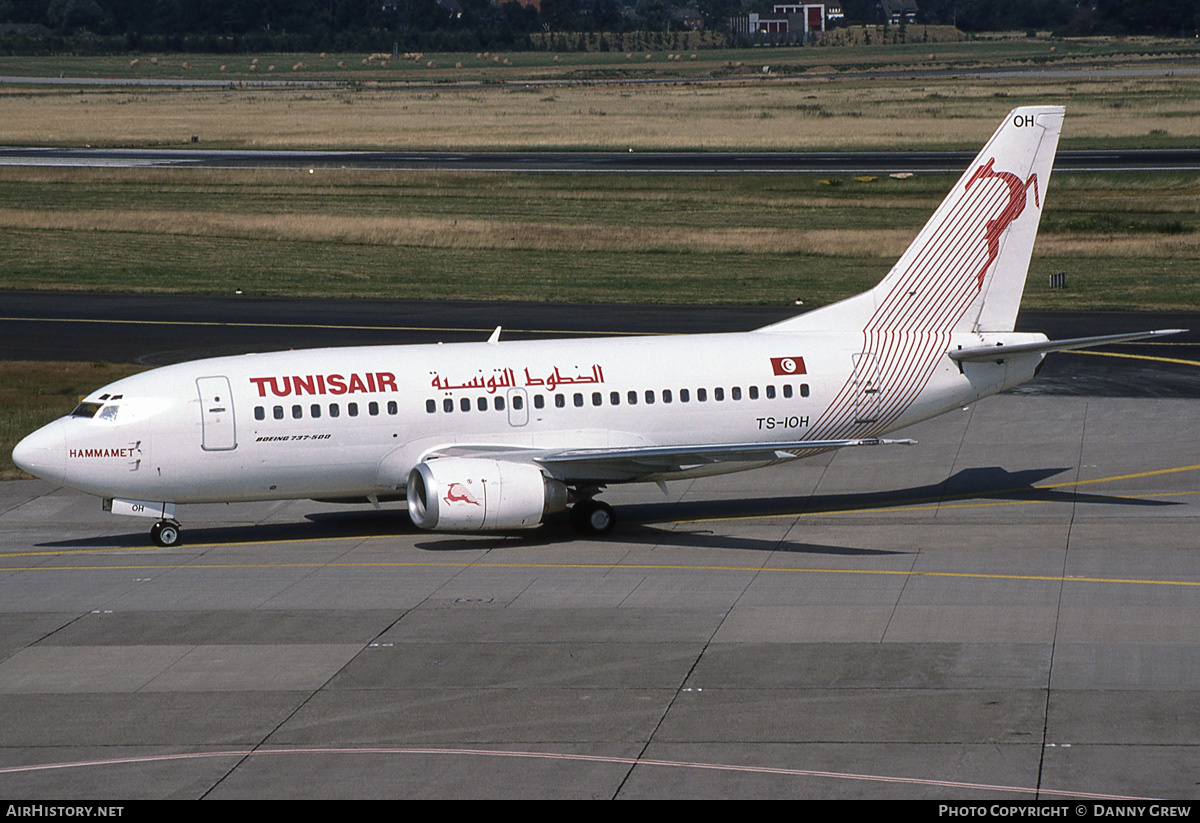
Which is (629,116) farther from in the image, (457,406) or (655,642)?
(655,642)

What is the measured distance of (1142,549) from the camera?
30.4 meters

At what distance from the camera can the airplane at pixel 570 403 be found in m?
31.2

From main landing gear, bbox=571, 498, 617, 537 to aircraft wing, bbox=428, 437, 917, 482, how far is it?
88 centimetres

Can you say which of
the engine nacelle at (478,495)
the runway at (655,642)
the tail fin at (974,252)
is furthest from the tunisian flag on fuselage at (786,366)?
the engine nacelle at (478,495)

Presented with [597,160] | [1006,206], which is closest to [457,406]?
[1006,206]

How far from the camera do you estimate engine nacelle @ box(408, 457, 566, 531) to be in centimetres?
3052

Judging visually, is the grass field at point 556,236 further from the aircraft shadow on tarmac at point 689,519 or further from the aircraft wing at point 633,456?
the aircraft wing at point 633,456

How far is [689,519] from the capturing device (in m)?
34.8

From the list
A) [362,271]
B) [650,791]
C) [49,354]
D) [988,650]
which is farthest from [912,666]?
[362,271]

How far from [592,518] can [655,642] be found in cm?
811

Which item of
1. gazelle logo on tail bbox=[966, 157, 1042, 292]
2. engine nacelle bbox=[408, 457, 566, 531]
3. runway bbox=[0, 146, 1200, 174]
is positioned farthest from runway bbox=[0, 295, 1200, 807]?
runway bbox=[0, 146, 1200, 174]

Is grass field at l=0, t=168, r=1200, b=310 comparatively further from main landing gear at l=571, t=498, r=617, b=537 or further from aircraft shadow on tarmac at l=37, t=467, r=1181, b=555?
main landing gear at l=571, t=498, r=617, b=537

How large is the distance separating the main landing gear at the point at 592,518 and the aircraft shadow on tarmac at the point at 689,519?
0.79ft

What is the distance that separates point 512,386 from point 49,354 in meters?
28.1
